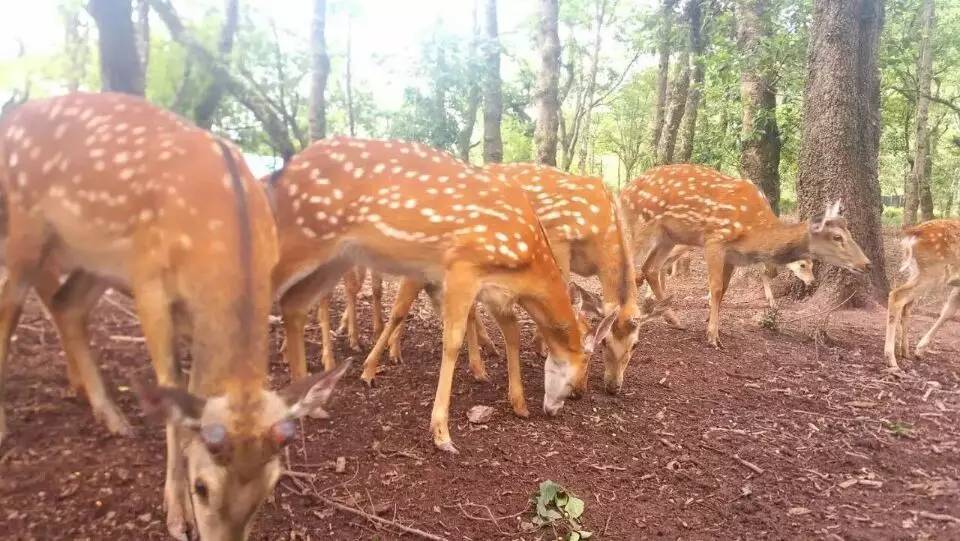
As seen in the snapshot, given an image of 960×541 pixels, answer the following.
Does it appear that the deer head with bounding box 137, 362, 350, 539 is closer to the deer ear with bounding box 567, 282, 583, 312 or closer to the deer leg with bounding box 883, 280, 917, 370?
the deer ear with bounding box 567, 282, 583, 312

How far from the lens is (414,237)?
3873mm

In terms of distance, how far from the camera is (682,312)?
7.65 metres

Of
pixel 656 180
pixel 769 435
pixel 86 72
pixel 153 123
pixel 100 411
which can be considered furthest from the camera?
pixel 656 180

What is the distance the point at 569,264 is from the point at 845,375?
256cm

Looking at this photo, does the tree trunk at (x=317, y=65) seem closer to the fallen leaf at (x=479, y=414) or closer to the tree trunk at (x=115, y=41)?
the tree trunk at (x=115, y=41)

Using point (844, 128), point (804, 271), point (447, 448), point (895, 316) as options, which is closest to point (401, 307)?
point (447, 448)

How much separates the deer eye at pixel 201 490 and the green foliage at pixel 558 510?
156cm

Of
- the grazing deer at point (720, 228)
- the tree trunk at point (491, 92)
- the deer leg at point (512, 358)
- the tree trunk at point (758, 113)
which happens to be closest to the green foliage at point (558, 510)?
the deer leg at point (512, 358)

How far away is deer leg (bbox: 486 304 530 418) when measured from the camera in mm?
4176

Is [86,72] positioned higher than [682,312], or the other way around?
[86,72]

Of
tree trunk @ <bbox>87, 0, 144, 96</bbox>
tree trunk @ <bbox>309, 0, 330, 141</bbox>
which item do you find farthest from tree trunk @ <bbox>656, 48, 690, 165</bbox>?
tree trunk @ <bbox>87, 0, 144, 96</bbox>

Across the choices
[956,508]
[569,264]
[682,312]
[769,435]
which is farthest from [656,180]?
[956,508]

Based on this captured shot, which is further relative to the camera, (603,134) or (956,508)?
(603,134)

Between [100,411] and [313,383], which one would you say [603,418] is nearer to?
[313,383]
